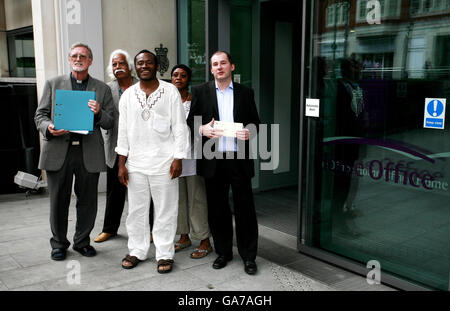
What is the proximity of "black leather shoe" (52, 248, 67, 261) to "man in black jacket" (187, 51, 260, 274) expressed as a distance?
5.02ft

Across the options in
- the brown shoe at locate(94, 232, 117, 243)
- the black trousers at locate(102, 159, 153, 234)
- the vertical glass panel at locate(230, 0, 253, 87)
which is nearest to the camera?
the brown shoe at locate(94, 232, 117, 243)

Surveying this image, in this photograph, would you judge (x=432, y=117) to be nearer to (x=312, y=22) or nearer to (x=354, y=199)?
(x=354, y=199)

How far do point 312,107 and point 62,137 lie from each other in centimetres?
246

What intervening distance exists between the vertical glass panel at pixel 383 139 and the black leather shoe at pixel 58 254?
2.50 m

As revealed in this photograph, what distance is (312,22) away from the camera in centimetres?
434

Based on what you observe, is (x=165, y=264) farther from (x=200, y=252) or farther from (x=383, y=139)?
(x=383, y=139)

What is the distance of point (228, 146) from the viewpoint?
4035mm

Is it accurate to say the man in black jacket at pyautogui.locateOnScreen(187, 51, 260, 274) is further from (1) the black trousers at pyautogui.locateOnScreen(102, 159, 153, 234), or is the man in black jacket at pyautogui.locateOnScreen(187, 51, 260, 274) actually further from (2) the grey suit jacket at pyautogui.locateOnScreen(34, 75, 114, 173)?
(1) the black trousers at pyautogui.locateOnScreen(102, 159, 153, 234)

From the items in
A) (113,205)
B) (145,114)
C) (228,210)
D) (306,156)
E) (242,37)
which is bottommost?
(113,205)

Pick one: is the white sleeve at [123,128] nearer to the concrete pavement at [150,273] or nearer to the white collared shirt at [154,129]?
the white collared shirt at [154,129]

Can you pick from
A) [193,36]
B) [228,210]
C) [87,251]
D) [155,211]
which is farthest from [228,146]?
[193,36]

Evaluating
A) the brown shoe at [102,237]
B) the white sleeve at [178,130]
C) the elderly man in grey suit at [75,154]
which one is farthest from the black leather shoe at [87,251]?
the white sleeve at [178,130]

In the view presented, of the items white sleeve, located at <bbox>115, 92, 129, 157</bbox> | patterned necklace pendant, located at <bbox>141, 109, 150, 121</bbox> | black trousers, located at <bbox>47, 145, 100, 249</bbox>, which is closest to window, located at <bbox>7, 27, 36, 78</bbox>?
black trousers, located at <bbox>47, 145, 100, 249</bbox>

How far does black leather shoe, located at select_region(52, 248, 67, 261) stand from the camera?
4332 millimetres
